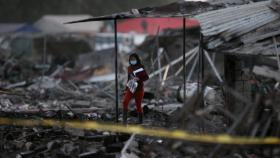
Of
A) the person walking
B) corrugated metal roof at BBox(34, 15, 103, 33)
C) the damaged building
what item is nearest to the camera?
the damaged building

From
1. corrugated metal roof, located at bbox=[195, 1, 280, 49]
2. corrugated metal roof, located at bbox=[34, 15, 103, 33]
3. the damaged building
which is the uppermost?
corrugated metal roof, located at bbox=[34, 15, 103, 33]

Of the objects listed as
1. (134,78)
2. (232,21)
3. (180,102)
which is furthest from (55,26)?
(232,21)

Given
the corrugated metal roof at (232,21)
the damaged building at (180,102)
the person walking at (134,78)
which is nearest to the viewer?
the damaged building at (180,102)

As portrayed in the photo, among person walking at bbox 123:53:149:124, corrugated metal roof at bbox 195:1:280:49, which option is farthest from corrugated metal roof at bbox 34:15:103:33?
corrugated metal roof at bbox 195:1:280:49

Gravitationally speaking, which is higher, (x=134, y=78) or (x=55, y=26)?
(x=55, y=26)

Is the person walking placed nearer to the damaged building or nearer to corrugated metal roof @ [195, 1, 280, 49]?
the damaged building

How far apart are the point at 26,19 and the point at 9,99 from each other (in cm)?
4168

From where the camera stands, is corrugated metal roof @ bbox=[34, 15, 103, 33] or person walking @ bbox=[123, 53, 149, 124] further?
corrugated metal roof @ bbox=[34, 15, 103, 33]

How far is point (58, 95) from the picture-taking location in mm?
22891

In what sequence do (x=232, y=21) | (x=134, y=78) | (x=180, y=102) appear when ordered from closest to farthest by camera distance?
(x=232, y=21)
(x=134, y=78)
(x=180, y=102)

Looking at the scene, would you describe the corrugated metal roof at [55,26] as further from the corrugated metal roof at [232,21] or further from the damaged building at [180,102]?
the corrugated metal roof at [232,21]

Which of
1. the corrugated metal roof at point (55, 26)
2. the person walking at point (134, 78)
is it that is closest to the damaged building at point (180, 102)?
the person walking at point (134, 78)

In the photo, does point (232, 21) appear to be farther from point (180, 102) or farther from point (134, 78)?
point (180, 102)

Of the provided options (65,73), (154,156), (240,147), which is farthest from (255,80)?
(65,73)
